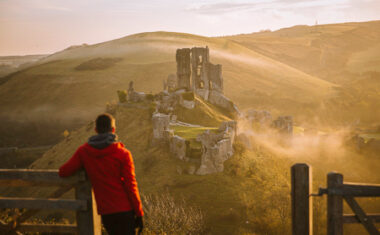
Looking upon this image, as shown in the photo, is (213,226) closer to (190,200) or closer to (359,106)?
(190,200)

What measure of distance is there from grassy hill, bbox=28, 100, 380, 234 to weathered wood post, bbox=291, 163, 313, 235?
998 cm

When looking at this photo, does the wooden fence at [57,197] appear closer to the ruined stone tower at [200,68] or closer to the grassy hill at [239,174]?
the grassy hill at [239,174]

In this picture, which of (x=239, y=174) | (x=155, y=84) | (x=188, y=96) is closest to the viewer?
(x=239, y=174)

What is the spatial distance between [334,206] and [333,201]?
0.34 ft

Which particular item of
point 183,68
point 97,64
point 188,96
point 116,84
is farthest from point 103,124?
point 97,64

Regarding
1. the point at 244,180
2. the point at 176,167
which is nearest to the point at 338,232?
the point at 244,180

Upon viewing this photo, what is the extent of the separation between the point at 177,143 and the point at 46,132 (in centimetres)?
5419

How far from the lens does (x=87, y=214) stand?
21.0 ft

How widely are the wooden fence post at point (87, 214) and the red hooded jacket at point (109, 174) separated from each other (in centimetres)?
20

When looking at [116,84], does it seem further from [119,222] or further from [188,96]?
[119,222]

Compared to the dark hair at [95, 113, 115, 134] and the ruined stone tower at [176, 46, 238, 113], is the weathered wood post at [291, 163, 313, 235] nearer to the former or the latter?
Answer: the dark hair at [95, 113, 115, 134]

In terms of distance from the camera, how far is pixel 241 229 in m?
19.0

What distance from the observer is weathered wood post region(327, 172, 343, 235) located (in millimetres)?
6238

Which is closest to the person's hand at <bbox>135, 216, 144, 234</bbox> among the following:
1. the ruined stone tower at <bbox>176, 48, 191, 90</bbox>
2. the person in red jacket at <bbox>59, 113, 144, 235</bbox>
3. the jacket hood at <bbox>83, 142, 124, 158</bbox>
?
the person in red jacket at <bbox>59, 113, 144, 235</bbox>
